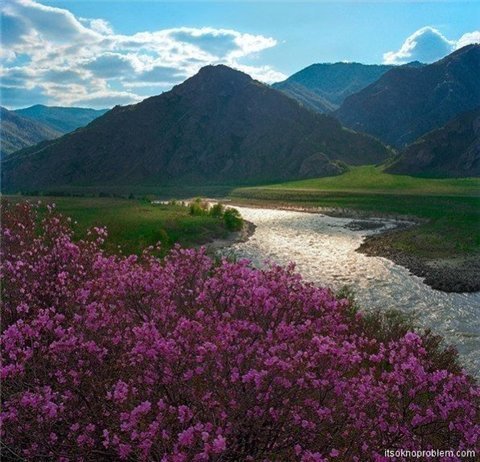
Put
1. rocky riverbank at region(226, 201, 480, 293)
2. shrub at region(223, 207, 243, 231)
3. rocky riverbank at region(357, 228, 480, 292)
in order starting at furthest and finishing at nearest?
1. shrub at region(223, 207, 243, 231)
2. rocky riverbank at region(226, 201, 480, 293)
3. rocky riverbank at region(357, 228, 480, 292)

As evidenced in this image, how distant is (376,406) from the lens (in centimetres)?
717

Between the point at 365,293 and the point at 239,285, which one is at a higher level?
the point at 239,285

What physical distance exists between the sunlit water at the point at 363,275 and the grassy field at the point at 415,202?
575 centimetres

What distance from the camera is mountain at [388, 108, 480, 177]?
130 metres

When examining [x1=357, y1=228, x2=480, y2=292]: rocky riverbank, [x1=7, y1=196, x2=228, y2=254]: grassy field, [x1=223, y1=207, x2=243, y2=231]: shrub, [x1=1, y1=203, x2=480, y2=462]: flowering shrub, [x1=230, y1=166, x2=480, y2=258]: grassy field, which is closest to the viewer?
[x1=1, y1=203, x2=480, y2=462]: flowering shrub

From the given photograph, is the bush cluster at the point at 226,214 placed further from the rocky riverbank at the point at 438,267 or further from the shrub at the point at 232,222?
the rocky riverbank at the point at 438,267

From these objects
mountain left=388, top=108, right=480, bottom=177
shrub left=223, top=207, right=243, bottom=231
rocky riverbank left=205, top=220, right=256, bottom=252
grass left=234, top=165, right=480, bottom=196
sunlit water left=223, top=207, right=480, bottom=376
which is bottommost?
sunlit water left=223, top=207, right=480, bottom=376

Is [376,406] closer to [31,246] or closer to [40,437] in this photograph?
[40,437]

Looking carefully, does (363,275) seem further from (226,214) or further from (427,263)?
(226,214)

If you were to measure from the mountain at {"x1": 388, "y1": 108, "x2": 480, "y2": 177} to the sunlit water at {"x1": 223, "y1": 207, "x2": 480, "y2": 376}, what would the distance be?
264 ft

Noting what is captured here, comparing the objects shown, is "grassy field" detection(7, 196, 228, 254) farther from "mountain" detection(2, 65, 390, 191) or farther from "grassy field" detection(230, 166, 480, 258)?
"mountain" detection(2, 65, 390, 191)

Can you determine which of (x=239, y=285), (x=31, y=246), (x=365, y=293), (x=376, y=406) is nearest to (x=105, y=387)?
(x=239, y=285)

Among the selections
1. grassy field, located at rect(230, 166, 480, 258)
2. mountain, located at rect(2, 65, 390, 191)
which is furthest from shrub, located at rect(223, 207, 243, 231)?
mountain, located at rect(2, 65, 390, 191)

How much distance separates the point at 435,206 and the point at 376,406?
68.4 metres
